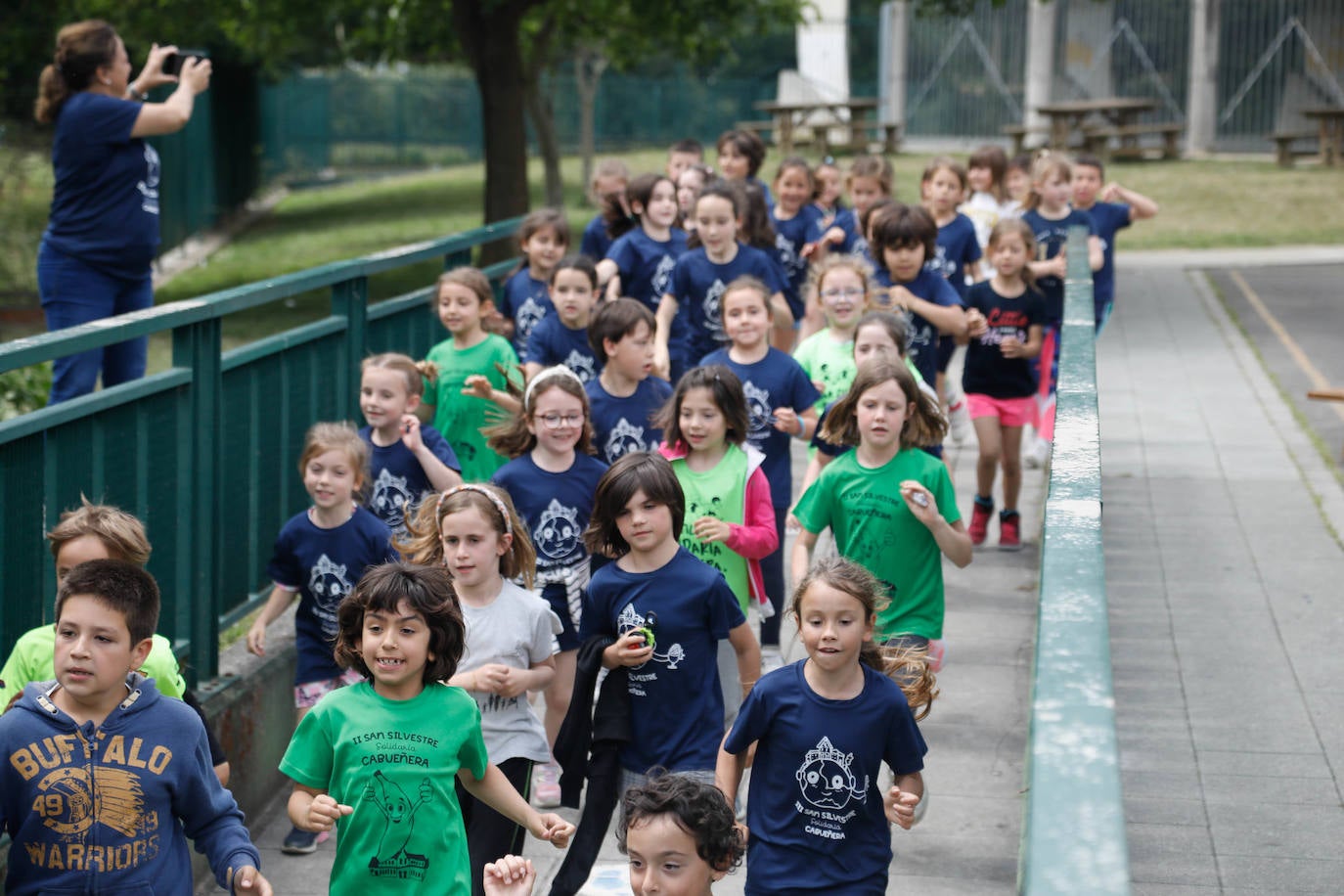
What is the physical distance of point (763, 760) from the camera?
4.25 metres

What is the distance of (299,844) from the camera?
5.77 meters

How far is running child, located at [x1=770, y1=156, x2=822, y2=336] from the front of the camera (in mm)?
10625

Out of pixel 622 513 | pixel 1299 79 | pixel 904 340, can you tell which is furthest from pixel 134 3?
pixel 1299 79

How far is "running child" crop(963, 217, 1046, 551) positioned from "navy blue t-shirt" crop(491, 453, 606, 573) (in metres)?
3.28

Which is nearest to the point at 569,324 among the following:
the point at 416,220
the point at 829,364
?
the point at 829,364

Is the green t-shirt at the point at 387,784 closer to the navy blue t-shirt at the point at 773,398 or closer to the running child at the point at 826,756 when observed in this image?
the running child at the point at 826,756

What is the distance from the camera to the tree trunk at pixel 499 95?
19422mm

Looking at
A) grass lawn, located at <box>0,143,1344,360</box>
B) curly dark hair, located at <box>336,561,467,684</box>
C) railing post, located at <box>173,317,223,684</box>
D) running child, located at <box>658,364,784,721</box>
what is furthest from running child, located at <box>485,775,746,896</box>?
grass lawn, located at <box>0,143,1344,360</box>

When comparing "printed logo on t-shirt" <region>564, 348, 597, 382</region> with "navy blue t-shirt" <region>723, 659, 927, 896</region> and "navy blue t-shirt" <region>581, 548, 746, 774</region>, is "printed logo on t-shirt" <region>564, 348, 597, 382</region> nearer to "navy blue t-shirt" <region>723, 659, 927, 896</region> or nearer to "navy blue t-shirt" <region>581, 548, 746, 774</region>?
"navy blue t-shirt" <region>581, 548, 746, 774</region>

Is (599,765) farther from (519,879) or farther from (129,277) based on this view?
(129,277)

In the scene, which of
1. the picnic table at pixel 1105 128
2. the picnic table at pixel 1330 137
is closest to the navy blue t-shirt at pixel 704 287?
the picnic table at pixel 1105 128

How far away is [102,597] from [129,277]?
4.43m

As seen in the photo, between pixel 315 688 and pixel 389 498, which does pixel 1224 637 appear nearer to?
pixel 389 498

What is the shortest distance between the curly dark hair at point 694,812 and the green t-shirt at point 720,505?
76.4 inches
